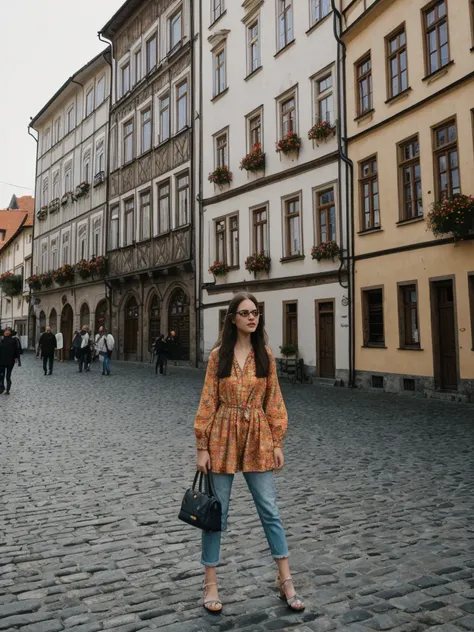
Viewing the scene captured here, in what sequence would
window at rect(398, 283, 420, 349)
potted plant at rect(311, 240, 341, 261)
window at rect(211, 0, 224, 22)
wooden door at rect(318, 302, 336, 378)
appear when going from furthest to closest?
window at rect(211, 0, 224, 22) → wooden door at rect(318, 302, 336, 378) → potted plant at rect(311, 240, 341, 261) → window at rect(398, 283, 420, 349)

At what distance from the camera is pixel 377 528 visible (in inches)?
192

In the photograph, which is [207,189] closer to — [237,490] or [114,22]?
[114,22]

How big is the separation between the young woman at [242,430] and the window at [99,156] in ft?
108

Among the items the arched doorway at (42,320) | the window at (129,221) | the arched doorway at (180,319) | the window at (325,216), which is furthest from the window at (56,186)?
the window at (325,216)

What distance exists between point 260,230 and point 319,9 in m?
7.65

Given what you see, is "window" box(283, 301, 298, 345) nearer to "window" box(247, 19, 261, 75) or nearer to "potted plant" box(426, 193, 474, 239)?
"potted plant" box(426, 193, 474, 239)

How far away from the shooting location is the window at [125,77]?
108 feet

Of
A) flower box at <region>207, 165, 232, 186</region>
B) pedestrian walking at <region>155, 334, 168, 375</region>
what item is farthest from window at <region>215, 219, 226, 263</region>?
pedestrian walking at <region>155, 334, 168, 375</region>

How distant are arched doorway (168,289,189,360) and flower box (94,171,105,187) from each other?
10624 mm

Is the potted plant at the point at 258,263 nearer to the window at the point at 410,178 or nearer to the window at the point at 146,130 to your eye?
the window at the point at 410,178

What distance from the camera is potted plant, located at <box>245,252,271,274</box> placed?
70.7ft

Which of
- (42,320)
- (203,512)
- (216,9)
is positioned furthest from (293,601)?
(42,320)

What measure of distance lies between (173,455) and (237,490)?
71.1 inches

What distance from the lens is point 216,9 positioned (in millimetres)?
25609
